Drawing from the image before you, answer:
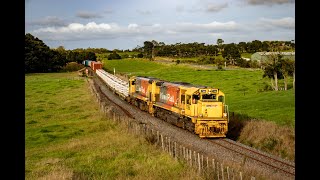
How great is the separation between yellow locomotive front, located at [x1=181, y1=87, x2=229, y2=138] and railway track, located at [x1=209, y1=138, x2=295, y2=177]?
A: 5.19 ft

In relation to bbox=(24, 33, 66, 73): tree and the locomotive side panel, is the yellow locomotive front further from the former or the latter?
bbox=(24, 33, 66, 73): tree

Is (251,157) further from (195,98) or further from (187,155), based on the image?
(195,98)

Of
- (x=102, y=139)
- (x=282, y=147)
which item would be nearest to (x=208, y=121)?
(x=282, y=147)

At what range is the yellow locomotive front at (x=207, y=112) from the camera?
26.3 metres

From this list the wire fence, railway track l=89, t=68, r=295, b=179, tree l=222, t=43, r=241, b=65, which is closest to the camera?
the wire fence

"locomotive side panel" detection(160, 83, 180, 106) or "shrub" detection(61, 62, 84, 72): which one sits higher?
"shrub" detection(61, 62, 84, 72)

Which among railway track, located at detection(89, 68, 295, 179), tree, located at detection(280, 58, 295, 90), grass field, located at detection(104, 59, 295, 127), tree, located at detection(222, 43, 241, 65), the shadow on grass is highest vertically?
tree, located at detection(222, 43, 241, 65)

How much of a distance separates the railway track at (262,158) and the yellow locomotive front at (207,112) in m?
1.58

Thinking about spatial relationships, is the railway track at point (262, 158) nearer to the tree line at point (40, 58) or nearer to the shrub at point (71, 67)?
the tree line at point (40, 58)

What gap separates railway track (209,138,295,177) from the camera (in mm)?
18562

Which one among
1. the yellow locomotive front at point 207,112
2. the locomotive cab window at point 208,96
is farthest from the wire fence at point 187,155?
the locomotive cab window at point 208,96

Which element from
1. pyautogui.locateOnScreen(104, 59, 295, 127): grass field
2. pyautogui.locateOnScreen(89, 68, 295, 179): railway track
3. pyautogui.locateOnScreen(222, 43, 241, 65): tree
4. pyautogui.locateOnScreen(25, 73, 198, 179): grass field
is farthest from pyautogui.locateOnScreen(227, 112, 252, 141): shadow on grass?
pyautogui.locateOnScreen(222, 43, 241, 65): tree

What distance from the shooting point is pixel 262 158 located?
67.7 ft
